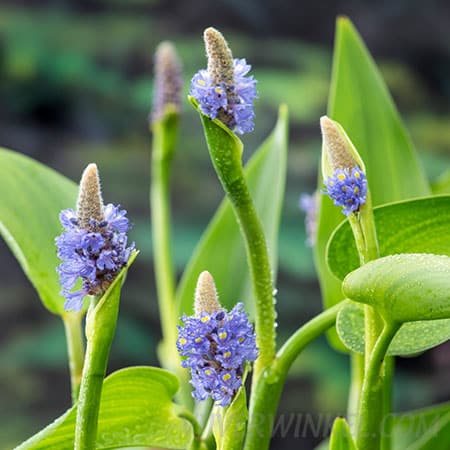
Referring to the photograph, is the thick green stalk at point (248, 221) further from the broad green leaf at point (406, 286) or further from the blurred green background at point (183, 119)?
the blurred green background at point (183, 119)

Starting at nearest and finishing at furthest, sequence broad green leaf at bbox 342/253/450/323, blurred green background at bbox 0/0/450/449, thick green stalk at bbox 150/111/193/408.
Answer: broad green leaf at bbox 342/253/450/323
thick green stalk at bbox 150/111/193/408
blurred green background at bbox 0/0/450/449

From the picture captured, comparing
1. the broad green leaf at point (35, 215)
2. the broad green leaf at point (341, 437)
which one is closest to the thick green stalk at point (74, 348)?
the broad green leaf at point (35, 215)

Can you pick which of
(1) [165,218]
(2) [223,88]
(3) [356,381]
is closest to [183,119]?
(1) [165,218]

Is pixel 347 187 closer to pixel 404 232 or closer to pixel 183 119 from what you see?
pixel 404 232

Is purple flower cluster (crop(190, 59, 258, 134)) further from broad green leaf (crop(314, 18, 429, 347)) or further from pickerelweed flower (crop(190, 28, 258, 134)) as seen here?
broad green leaf (crop(314, 18, 429, 347))

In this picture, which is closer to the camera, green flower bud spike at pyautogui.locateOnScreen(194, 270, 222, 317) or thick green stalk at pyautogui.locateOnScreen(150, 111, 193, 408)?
green flower bud spike at pyautogui.locateOnScreen(194, 270, 222, 317)

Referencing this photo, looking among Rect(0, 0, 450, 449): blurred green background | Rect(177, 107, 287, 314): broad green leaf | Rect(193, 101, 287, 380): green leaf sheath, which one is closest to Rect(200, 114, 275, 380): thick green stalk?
Rect(193, 101, 287, 380): green leaf sheath

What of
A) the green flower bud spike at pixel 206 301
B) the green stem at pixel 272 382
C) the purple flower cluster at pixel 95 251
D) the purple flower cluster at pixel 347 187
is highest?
the purple flower cluster at pixel 347 187
